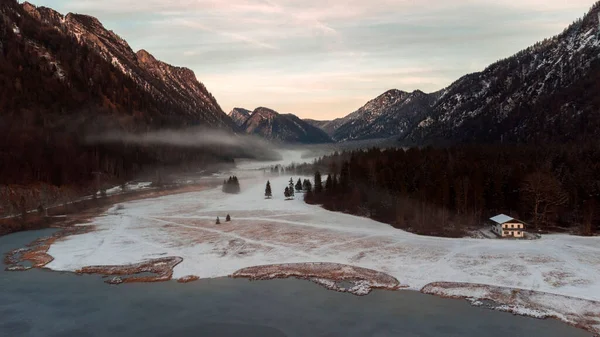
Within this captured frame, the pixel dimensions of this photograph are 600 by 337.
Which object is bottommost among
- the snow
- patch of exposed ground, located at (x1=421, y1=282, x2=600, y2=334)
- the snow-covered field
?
patch of exposed ground, located at (x1=421, y1=282, x2=600, y2=334)

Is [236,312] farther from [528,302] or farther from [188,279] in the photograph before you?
[528,302]

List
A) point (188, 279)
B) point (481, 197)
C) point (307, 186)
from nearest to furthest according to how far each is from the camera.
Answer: point (188, 279) → point (481, 197) → point (307, 186)

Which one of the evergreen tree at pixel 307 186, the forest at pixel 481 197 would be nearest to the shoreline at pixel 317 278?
the forest at pixel 481 197

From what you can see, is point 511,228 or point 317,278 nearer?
point 317,278

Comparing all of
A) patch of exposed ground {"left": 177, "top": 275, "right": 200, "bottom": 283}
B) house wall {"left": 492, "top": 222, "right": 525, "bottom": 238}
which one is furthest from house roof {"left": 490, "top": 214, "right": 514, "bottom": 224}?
patch of exposed ground {"left": 177, "top": 275, "right": 200, "bottom": 283}

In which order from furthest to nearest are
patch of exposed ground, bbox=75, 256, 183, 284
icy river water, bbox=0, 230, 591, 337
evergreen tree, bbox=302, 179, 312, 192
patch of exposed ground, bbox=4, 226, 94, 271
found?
evergreen tree, bbox=302, 179, 312, 192
patch of exposed ground, bbox=4, 226, 94, 271
patch of exposed ground, bbox=75, 256, 183, 284
icy river water, bbox=0, 230, 591, 337

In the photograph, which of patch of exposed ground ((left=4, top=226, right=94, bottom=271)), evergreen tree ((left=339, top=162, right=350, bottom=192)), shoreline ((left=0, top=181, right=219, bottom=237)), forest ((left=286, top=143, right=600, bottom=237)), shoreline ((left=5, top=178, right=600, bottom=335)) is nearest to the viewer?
shoreline ((left=5, top=178, right=600, bottom=335))

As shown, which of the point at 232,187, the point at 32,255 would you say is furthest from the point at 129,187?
the point at 32,255

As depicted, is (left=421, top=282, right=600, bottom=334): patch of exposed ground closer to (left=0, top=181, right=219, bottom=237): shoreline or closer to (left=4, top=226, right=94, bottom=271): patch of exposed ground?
(left=4, top=226, right=94, bottom=271): patch of exposed ground
